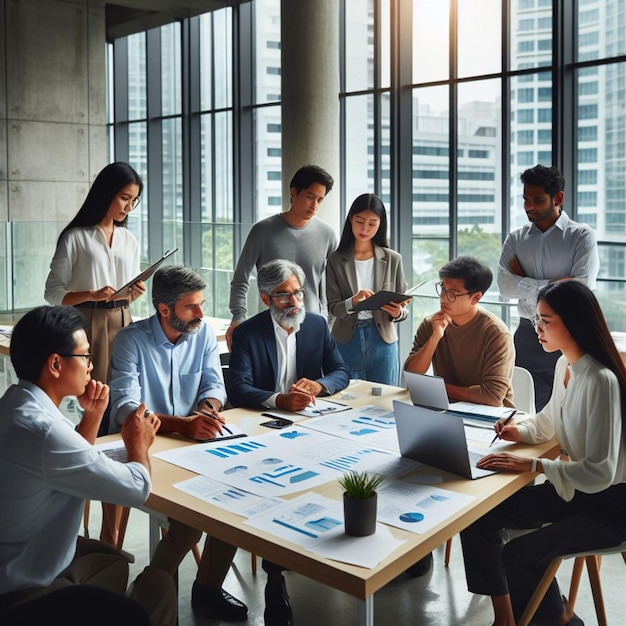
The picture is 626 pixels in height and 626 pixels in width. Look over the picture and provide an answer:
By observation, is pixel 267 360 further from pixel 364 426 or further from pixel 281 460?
pixel 281 460

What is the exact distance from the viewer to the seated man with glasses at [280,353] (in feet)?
11.6

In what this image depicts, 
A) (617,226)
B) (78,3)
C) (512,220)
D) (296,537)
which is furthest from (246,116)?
(296,537)

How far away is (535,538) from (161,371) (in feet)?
5.28

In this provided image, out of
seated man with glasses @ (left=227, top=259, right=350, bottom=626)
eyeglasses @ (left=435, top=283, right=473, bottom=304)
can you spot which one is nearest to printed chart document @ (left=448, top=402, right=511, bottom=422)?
eyeglasses @ (left=435, top=283, right=473, bottom=304)

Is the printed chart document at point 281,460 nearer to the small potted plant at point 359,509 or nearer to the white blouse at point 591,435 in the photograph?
the small potted plant at point 359,509

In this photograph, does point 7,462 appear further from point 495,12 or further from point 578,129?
point 495,12

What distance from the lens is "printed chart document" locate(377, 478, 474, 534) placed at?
225 cm

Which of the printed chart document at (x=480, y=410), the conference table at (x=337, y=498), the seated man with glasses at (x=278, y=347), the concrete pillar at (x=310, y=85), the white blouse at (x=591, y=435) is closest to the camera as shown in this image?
the conference table at (x=337, y=498)

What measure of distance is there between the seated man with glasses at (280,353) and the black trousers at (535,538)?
0.93 m

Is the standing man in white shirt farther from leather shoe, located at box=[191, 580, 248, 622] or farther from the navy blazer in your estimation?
leather shoe, located at box=[191, 580, 248, 622]

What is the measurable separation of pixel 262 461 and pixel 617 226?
5.68 m

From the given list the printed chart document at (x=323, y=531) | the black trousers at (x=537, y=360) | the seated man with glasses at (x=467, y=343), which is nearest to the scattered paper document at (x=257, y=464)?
the printed chart document at (x=323, y=531)

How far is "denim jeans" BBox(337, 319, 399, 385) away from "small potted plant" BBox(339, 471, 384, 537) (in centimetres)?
225

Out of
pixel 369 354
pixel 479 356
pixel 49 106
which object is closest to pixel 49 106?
pixel 49 106
